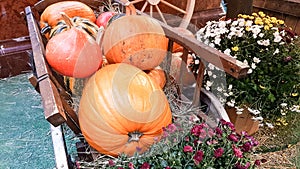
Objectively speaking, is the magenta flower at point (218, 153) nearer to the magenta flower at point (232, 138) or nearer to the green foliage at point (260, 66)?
the magenta flower at point (232, 138)

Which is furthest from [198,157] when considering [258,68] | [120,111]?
[258,68]

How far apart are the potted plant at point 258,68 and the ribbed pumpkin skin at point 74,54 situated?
61cm

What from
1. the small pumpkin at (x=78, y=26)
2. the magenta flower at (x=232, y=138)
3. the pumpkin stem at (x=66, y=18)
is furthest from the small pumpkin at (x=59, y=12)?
the magenta flower at (x=232, y=138)

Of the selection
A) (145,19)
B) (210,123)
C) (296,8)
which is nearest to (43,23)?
A: (145,19)

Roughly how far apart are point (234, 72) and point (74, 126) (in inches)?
21.7

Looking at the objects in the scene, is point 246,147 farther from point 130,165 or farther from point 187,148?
point 130,165

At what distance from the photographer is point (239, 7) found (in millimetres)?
1572

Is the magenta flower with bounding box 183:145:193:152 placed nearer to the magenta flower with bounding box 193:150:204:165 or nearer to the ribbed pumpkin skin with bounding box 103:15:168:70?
the magenta flower with bounding box 193:150:204:165

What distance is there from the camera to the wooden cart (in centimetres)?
70

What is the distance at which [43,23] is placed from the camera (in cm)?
124

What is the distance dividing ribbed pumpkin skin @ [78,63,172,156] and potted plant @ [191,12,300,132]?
1.76 ft

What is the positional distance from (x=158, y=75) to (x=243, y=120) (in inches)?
27.0

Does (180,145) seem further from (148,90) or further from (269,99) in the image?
(269,99)

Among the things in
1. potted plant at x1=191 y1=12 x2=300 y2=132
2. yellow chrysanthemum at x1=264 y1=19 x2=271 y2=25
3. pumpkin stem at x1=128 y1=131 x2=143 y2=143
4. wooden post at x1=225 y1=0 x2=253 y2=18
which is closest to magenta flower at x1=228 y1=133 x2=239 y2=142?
pumpkin stem at x1=128 y1=131 x2=143 y2=143
